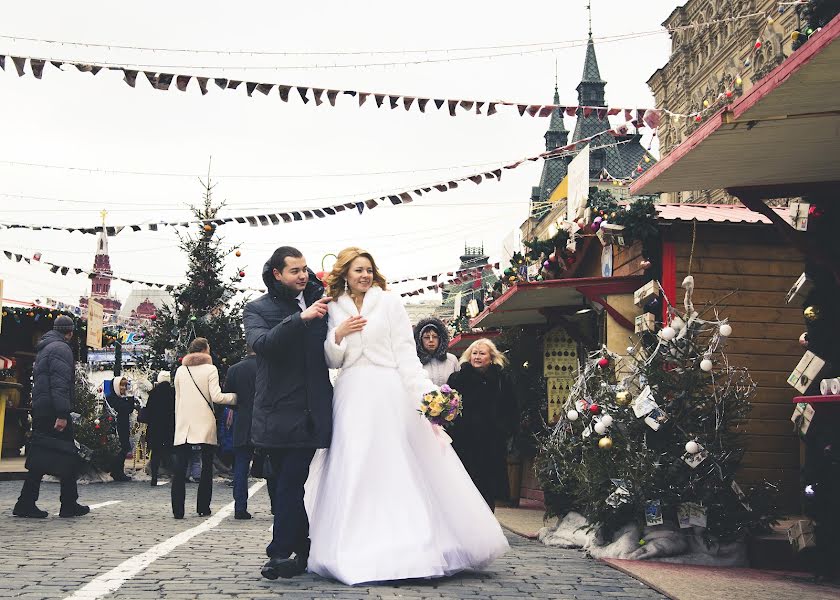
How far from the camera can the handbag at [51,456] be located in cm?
1023

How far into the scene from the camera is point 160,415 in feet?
55.3

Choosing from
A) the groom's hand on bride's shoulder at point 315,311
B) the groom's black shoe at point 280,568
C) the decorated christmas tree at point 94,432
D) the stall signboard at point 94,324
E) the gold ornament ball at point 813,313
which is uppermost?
the stall signboard at point 94,324

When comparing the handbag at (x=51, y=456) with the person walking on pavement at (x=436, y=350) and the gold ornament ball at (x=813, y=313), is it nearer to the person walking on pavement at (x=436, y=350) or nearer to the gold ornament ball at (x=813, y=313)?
the person walking on pavement at (x=436, y=350)

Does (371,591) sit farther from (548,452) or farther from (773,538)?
(548,452)

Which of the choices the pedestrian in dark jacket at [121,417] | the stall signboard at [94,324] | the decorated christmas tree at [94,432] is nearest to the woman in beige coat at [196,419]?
the decorated christmas tree at [94,432]

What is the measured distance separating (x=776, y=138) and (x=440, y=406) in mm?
2612

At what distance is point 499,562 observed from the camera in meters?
7.48

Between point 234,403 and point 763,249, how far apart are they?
569 centimetres

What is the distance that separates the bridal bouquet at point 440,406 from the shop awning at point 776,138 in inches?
86.9

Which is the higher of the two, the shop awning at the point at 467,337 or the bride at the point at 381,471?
the shop awning at the point at 467,337

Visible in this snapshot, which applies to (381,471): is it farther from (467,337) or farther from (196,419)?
(467,337)

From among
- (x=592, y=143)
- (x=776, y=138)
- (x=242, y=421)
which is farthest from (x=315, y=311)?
(x=592, y=143)

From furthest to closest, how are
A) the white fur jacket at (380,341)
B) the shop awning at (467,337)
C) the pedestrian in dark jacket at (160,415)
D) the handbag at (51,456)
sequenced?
the shop awning at (467,337), the pedestrian in dark jacket at (160,415), the handbag at (51,456), the white fur jacket at (380,341)

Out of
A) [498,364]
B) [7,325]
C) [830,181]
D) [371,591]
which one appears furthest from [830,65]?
[7,325]
